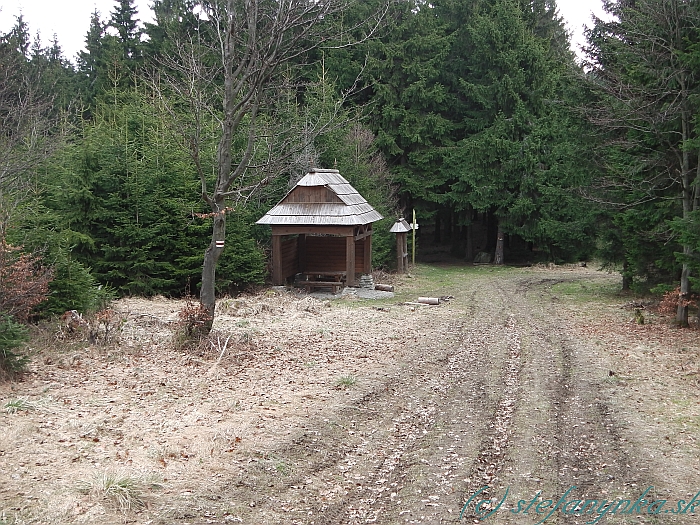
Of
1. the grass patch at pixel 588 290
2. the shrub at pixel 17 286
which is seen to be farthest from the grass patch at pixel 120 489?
the grass patch at pixel 588 290

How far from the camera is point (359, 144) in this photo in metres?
24.7

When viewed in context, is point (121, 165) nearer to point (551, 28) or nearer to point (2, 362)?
point (2, 362)

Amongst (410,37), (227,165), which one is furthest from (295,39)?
(410,37)

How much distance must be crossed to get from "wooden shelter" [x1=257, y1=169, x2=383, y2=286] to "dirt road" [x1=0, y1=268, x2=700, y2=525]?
5.66m

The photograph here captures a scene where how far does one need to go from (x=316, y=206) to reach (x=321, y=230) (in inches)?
31.4

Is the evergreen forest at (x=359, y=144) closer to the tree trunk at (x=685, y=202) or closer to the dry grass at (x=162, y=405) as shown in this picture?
the tree trunk at (x=685, y=202)

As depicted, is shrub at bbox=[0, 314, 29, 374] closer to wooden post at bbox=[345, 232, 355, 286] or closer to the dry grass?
the dry grass

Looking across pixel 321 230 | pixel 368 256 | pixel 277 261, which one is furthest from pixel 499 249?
pixel 277 261

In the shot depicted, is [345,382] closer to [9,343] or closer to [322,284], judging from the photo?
[9,343]

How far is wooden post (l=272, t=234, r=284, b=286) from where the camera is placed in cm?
1831

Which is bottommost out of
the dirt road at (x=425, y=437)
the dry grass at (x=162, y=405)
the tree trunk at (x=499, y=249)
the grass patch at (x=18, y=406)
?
the dirt road at (x=425, y=437)

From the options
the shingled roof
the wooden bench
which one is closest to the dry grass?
the shingled roof

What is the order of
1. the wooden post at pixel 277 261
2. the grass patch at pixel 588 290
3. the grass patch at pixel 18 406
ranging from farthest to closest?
1. the grass patch at pixel 588 290
2. the wooden post at pixel 277 261
3. the grass patch at pixel 18 406

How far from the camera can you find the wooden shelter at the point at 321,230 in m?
17.7
